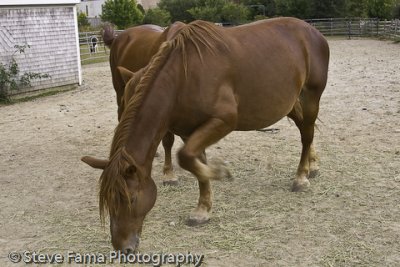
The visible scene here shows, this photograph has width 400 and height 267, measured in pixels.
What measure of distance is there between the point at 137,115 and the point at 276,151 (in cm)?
304

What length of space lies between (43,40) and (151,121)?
8789 mm

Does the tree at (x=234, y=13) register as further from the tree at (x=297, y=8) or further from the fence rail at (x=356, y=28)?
the fence rail at (x=356, y=28)

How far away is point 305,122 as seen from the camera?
4309mm

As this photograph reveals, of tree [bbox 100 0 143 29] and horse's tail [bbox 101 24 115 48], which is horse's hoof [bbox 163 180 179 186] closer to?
horse's tail [bbox 101 24 115 48]

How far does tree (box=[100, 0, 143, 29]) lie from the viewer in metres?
29.8

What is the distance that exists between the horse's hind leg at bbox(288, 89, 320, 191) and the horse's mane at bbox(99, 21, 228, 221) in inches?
48.5

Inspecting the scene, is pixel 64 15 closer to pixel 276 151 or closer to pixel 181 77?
pixel 276 151

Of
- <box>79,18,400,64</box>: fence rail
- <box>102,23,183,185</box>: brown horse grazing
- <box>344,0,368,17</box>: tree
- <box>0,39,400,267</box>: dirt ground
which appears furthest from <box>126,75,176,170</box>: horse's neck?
<box>344,0,368,17</box>: tree

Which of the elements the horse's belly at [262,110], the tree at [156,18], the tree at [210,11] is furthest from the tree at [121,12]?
the horse's belly at [262,110]

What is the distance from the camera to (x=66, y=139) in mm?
6508

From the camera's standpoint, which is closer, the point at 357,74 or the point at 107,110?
the point at 107,110

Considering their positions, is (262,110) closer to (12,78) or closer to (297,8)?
(12,78)

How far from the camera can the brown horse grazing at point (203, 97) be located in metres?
2.67

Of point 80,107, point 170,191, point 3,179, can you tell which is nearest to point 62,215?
point 170,191
